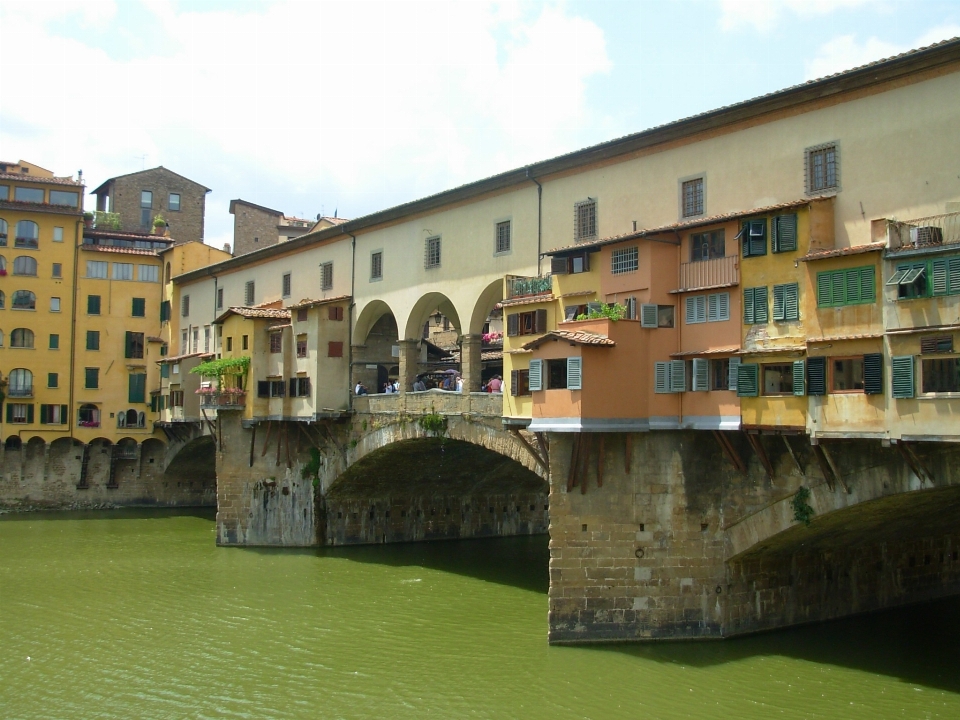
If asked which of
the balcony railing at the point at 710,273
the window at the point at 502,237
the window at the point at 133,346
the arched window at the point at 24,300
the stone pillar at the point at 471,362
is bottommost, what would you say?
the stone pillar at the point at 471,362

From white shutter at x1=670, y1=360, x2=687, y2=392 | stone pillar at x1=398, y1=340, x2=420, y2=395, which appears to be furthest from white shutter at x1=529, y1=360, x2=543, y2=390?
stone pillar at x1=398, y1=340, x2=420, y2=395

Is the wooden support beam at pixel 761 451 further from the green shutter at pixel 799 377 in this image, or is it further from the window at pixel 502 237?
the window at pixel 502 237

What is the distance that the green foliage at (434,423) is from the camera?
106 ft

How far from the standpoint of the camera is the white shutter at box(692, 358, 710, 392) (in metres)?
22.3

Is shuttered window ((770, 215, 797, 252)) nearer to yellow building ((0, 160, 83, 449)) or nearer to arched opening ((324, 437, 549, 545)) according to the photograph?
arched opening ((324, 437, 549, 545))

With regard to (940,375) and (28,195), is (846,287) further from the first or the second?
(28,195)

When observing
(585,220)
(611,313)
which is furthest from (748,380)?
(585,220)

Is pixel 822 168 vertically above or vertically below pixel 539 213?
below

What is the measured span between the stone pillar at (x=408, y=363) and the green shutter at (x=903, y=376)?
61.6 feet

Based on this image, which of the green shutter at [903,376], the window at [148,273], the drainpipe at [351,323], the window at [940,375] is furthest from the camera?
the window at [148,273]

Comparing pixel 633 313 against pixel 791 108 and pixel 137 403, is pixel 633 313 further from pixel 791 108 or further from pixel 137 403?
pixel 137 403

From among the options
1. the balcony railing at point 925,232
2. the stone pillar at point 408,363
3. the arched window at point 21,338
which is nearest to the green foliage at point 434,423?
the stone pillar at point 408,363

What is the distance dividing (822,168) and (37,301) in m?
45.7

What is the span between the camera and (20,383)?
5353 centimetres
